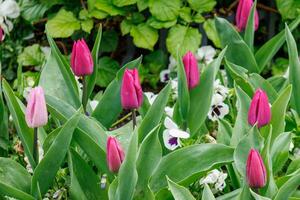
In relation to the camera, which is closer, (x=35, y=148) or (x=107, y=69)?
(x=35, y=148)

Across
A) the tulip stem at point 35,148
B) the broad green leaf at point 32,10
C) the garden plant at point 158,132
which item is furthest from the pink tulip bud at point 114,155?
the broad green leaf at point 32,10

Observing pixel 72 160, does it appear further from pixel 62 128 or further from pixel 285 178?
pixel 285 178

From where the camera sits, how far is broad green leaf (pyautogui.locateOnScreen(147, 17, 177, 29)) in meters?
3.61

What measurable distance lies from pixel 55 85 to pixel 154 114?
1.26ft

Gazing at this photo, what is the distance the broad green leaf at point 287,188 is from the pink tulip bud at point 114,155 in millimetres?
347

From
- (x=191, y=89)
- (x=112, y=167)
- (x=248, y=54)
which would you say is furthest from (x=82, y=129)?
(x=248, y=54)

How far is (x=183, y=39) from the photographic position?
3.60 m

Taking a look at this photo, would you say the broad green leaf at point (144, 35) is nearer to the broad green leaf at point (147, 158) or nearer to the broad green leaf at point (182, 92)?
the broad green leaf at point (182, 92)

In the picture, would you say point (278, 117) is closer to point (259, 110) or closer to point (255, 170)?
point (259, 110)

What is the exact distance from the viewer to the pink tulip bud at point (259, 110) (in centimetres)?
195

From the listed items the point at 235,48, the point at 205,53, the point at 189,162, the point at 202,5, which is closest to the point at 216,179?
the point at 189,162

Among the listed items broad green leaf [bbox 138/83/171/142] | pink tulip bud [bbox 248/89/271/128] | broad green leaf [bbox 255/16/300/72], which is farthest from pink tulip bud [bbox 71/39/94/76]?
broad green leaf [bbox 255/16/300/72]

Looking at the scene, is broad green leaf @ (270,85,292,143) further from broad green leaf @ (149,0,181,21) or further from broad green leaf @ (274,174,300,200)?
broad green leaf @ (149,0,181,21)

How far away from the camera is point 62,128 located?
6.23ft
